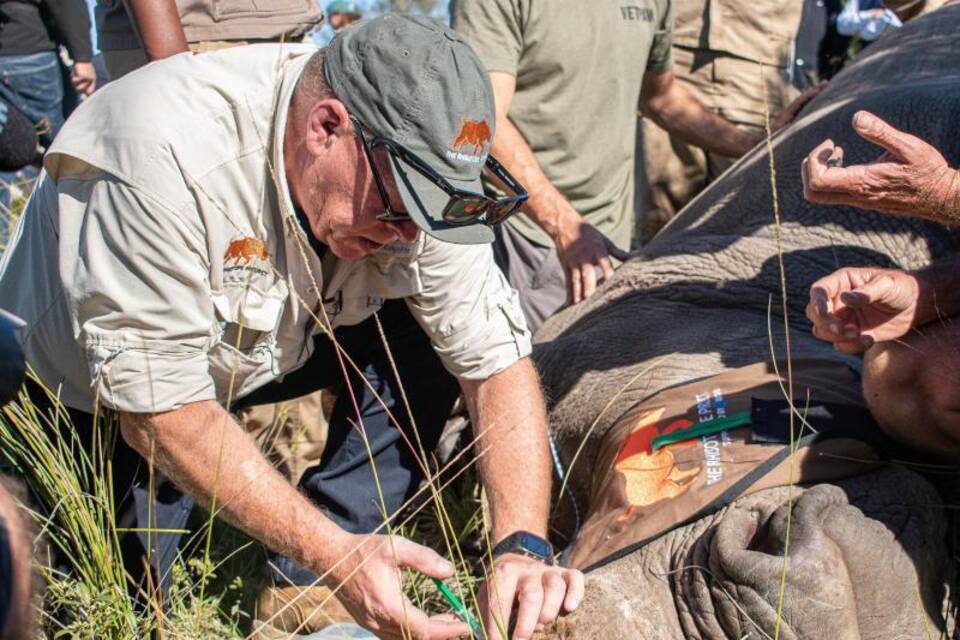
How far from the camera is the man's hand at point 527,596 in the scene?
2.71 metres

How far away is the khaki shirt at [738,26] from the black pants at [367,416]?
315cm

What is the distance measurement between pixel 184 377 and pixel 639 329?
166 centimetres

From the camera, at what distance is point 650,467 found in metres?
3.18

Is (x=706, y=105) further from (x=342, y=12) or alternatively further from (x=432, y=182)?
(x=342, y=12)

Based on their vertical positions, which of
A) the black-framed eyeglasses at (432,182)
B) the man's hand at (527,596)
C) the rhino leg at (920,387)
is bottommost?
the man's hand at (527,596)

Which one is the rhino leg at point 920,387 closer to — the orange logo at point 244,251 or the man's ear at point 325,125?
the man's ear at point 325,125

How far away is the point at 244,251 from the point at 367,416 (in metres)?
0.89

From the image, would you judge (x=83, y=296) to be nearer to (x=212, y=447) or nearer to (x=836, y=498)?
(x=212, y=447)

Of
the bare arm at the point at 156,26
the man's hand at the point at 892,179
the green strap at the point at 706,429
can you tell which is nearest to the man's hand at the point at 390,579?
the green strap at the point at 706,429

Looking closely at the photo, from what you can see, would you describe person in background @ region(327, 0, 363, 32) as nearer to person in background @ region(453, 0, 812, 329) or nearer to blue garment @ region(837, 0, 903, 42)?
blue garment @ region(837, 0, 903, 42)

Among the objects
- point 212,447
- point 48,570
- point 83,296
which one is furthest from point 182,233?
point 48,570

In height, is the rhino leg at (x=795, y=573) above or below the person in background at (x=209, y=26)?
below

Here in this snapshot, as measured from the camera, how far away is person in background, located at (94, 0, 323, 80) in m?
4.07

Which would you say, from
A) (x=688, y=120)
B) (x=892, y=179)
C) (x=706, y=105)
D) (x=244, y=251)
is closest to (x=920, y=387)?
(x=892, y=179)
